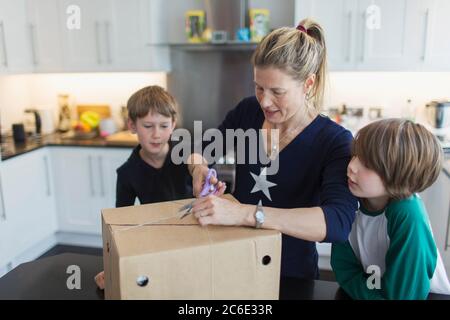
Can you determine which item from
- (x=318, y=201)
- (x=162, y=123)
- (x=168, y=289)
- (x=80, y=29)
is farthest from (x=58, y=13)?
(x=168, y=289)

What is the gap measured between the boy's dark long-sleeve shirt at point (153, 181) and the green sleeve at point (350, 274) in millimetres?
686

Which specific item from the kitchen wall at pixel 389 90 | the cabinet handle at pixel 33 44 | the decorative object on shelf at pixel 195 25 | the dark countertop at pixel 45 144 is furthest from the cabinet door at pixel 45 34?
the kitchen wall at pixel 389 90

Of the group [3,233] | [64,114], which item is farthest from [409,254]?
[64,114]

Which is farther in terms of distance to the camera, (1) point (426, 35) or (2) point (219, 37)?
(2) point (219, 37)

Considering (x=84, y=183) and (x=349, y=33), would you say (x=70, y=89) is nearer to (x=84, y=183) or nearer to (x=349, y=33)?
(x=84, y=183)

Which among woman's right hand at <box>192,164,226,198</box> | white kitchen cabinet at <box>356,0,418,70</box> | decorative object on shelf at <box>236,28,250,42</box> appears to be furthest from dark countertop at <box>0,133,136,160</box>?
woman's right hand at <box>192,164,226,198</box>

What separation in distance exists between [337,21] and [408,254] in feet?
7.18

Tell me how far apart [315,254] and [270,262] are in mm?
472

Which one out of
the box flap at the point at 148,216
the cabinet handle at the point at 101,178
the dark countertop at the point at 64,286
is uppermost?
the box flap at the point at 148,216

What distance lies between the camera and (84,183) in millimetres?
3115

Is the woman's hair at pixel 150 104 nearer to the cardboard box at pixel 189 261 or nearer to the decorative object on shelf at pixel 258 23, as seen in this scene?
the cardboard box at pixel 189 261

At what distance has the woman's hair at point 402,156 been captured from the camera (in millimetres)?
927

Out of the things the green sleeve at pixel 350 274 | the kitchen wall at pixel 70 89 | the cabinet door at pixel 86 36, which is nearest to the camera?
the green sleeve at pixel 350 274
